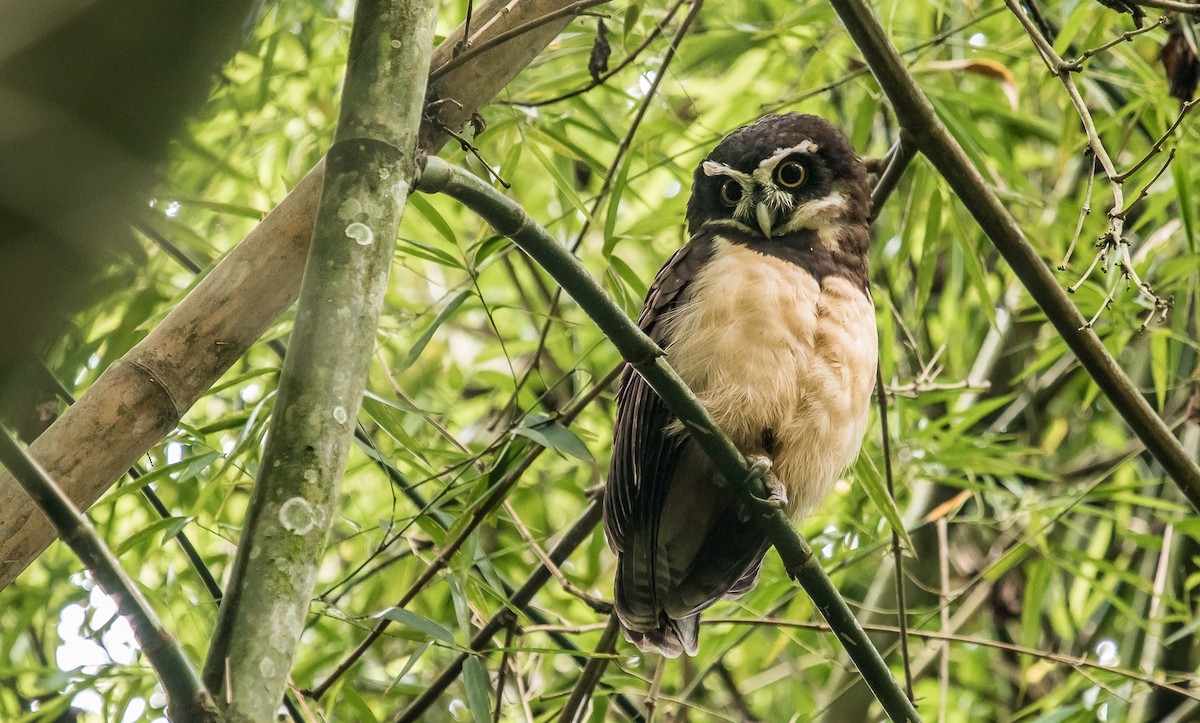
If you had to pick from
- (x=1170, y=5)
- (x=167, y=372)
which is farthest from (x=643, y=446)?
(x=1170, y=5)

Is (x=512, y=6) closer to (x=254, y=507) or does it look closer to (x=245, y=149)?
(x=254, y=507)

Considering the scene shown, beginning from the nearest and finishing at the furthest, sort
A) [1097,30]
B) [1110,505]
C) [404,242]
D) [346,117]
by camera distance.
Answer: [346,117], [404,242], [1097,30], [1110,505]

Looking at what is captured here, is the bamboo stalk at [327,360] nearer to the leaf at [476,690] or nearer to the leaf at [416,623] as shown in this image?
the leaf at [416,623]

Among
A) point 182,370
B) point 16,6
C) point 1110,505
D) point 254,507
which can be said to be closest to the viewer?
point 16,6

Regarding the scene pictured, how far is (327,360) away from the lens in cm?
106

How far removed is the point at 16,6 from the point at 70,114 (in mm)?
68

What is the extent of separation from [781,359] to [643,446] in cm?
34

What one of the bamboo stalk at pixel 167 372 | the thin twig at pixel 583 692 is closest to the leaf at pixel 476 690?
the thin twig at pixel 583 692

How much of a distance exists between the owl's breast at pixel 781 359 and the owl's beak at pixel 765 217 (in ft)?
0.36

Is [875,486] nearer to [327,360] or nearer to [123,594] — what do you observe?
[327,360]

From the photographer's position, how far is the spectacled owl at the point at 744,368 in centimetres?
242

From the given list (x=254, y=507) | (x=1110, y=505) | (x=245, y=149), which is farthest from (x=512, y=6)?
(x=1110, y=505)

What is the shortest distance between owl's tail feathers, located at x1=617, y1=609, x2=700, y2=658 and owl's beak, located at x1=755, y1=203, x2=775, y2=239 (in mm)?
913

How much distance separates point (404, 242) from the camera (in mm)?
2320
